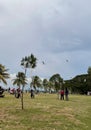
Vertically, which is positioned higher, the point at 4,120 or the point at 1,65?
the point at 1,65

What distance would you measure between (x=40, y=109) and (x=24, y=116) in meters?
5.58

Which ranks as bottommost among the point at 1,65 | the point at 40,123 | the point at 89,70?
the point at 40,123

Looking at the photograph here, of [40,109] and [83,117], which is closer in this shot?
[83,117]

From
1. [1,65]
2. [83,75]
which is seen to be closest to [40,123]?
[1,65]

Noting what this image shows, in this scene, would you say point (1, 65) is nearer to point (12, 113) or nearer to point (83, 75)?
point (12, 113)

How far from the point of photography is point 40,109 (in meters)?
41.3

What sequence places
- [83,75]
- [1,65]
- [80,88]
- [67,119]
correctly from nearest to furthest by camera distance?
[67,119] → [1,65] → [80,88] → [83,75]

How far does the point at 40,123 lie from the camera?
32.6 metres

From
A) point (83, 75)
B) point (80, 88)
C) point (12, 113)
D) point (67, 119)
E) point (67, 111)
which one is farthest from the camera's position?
point (83, 75)

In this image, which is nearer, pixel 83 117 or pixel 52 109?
pixel 83 117

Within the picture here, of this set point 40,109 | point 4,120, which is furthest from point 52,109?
point 4,120

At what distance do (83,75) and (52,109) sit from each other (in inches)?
5029

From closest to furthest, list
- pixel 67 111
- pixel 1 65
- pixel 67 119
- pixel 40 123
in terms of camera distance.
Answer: pixel 40 123, pixel 67 119, pixel 67 111, pixel 1 65

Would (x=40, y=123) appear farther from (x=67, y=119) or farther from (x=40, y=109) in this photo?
(x=40, y=109)
